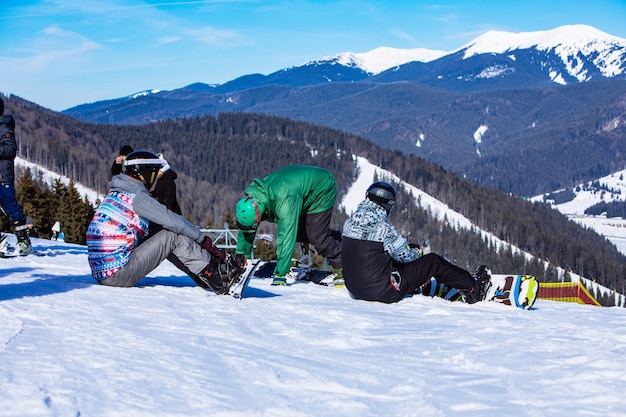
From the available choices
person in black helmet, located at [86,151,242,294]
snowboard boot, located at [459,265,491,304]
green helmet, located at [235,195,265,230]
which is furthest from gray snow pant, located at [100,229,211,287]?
snowboard boot, located at [459,265,491,304]

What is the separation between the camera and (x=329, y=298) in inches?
328

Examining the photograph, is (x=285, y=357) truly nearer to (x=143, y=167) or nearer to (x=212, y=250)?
(x=212, y=250)

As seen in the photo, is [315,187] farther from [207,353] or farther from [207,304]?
[207,353]

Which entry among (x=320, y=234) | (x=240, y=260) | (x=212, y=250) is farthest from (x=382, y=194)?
(x=320, y=234)

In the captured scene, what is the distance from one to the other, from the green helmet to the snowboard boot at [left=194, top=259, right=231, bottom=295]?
53.9 inches

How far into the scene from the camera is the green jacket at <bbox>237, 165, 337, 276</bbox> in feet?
29.1

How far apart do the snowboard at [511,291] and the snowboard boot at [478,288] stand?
0.05m

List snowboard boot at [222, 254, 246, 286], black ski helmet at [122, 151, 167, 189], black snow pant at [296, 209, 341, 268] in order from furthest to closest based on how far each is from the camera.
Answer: black snow pant at [296, 209, 341, 268]
snowboard boot at [222, 254, 246, 286]
black ski helmet at [122, 151, 167, 189]

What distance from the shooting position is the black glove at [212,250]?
7.36 metres

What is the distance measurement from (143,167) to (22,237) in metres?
4.78

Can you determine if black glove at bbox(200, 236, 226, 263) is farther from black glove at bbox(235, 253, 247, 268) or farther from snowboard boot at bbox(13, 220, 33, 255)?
snowboard boot at bbox(13, 220, 33, 255)

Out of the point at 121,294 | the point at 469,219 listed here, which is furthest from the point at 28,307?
the point at 469,219

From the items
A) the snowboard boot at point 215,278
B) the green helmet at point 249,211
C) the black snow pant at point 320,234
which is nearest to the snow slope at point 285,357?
the snowboard boot at point 215,278

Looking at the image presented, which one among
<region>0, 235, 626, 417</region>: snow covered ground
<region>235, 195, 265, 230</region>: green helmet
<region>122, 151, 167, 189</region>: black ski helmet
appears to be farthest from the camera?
<region>235, 195, 265, 230</region>: green helmet
